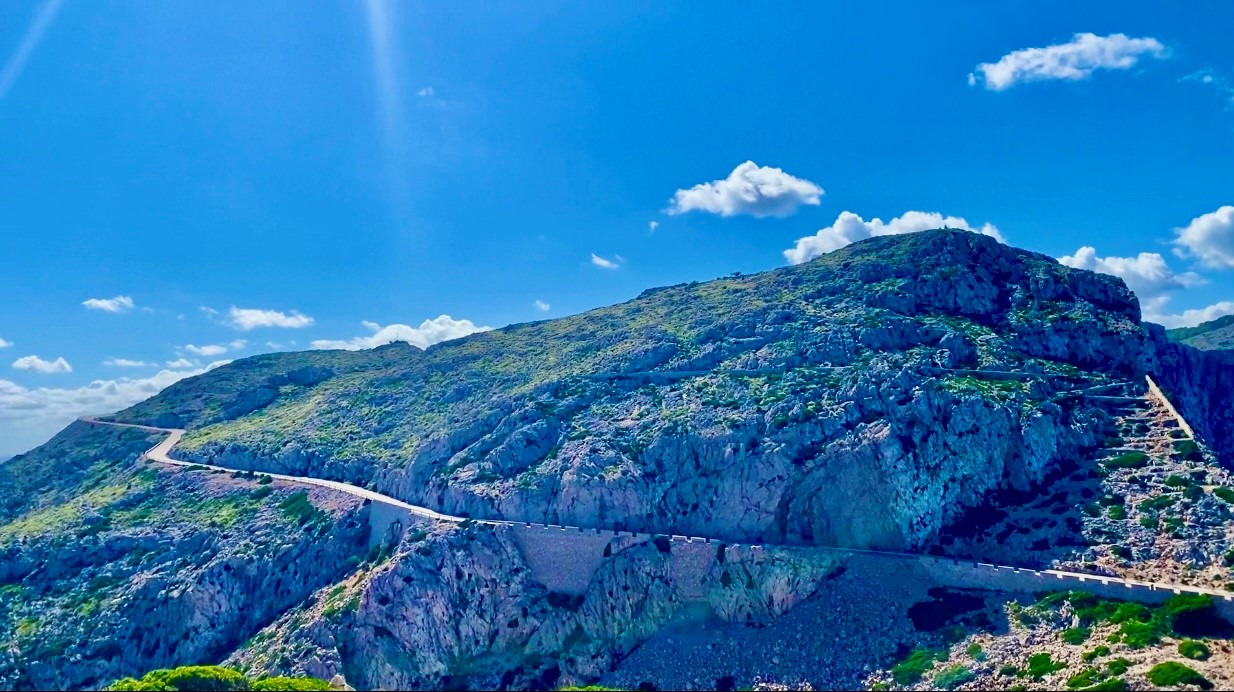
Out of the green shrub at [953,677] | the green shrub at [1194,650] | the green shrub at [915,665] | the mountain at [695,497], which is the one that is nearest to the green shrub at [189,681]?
the mountain at [695,497]

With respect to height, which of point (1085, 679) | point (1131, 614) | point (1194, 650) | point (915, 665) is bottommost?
point (915, 665)

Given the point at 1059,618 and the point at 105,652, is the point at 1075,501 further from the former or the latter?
the point at 105,652

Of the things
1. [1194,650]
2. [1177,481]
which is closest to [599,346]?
[1177,481]

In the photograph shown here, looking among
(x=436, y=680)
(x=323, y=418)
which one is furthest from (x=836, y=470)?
(x=323, y=418)

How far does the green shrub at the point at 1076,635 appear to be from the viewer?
50031 mm

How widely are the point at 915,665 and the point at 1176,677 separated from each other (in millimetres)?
15908

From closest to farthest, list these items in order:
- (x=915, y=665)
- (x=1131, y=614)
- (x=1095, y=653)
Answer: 1. (x=1095, y=653)
2. (x=1131, y=614)
3. (x=915, y=665)

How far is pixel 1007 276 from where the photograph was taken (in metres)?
104

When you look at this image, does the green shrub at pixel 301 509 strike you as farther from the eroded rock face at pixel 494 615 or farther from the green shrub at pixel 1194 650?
the green shrub at pixel 1194 650

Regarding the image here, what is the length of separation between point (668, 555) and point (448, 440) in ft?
120

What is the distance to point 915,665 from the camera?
54219 millimetres

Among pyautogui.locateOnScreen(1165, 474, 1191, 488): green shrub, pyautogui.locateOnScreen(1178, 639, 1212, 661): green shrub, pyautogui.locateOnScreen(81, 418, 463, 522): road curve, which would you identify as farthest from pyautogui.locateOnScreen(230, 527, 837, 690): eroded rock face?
pyautogui.locateOnScreen(1165, 474, 1191, 488): green shrub

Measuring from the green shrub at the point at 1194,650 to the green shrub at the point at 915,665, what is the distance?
13.9 m

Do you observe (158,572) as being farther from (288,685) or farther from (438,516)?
(288,685)
